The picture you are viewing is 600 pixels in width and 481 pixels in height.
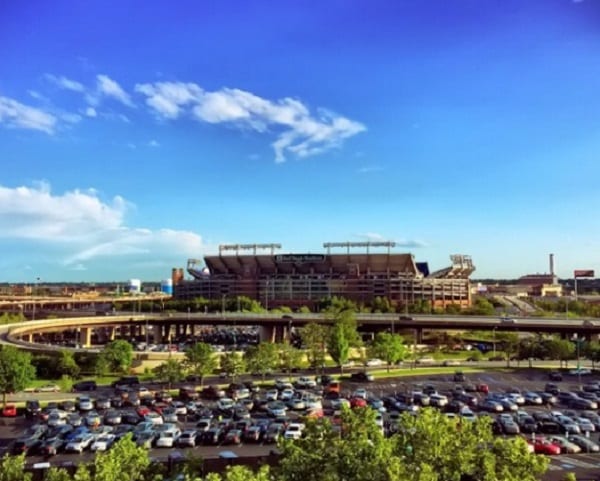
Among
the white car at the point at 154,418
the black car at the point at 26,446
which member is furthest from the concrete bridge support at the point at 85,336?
the black car at the point at 26,446

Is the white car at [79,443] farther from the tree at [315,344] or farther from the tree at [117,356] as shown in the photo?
the tree at [315,344]

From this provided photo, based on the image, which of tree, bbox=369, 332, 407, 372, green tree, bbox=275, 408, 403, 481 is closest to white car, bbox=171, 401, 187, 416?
green tree, bbox=275, 408, 403, 481

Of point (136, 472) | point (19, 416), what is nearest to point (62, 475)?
point (136, 472)

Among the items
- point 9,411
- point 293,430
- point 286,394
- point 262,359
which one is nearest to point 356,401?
point 286,394

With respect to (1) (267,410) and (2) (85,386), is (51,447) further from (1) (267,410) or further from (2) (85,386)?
(2) (85,386)

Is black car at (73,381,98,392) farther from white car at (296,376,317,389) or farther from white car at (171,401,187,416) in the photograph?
white car at (296,376,317,389)
